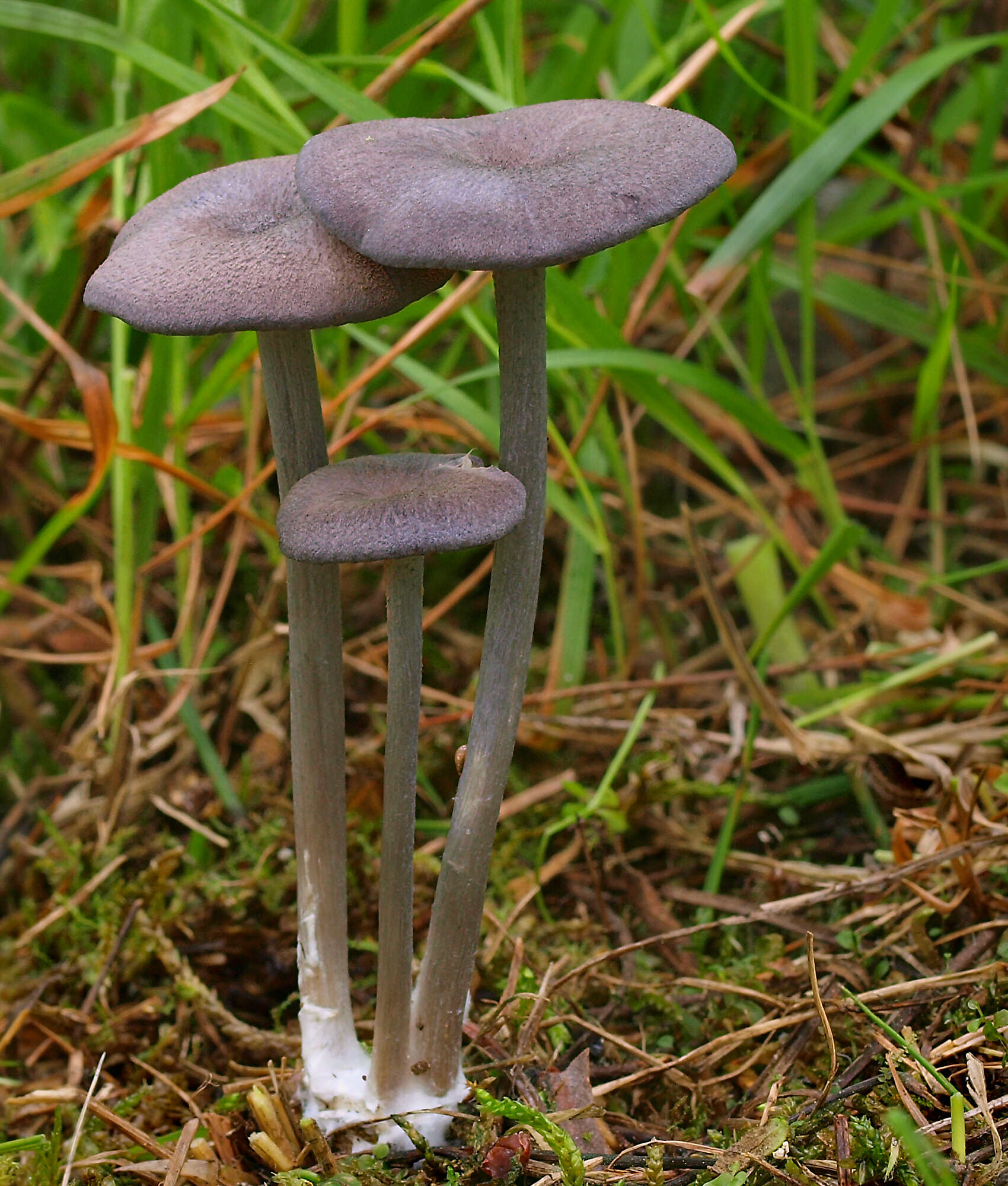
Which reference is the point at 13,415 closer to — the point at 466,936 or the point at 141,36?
the point at 141,36

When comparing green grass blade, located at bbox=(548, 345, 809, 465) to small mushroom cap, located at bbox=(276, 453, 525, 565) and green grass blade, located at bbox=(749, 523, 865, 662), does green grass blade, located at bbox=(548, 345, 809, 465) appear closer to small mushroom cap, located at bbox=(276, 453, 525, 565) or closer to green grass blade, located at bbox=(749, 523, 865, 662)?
green grass blade, located at bbox=(749, 523, 865, 662)

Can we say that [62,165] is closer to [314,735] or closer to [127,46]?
[127,46]

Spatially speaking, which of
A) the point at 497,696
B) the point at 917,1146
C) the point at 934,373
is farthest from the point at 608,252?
the point at 917,1146

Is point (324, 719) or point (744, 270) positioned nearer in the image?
point (324, 719)

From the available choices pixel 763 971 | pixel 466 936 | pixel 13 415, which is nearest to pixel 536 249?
pixel 466 936

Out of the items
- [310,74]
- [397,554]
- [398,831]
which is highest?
[310,74]
